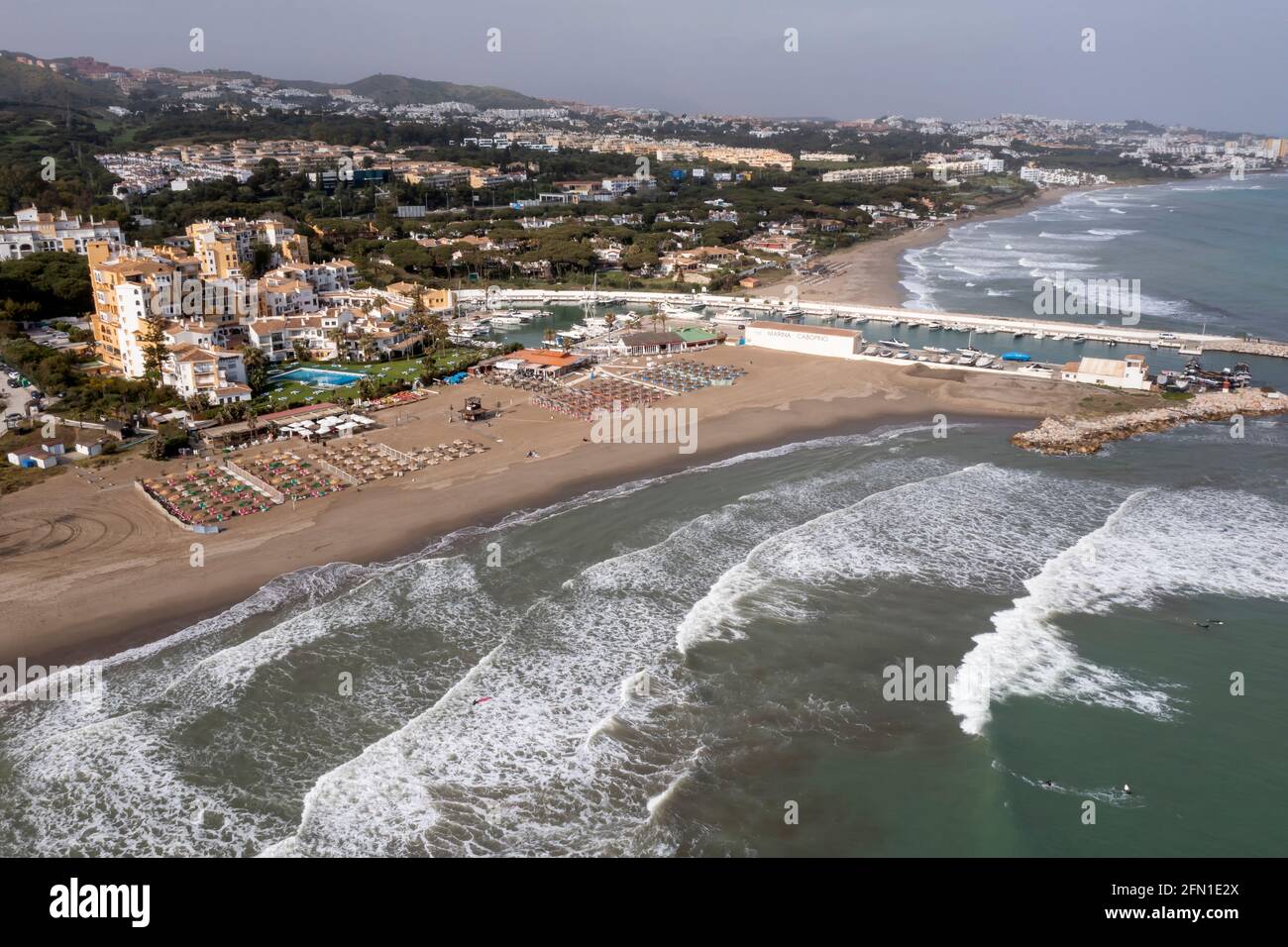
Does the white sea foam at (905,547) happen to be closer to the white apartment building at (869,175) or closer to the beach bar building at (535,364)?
the beach bar building at (535,364)

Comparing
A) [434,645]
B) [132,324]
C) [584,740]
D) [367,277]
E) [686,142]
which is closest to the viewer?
[584,740]

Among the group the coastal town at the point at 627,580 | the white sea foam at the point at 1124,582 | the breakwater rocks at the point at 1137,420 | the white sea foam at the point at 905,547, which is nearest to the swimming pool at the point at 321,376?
the coastal town at the point at 627,580

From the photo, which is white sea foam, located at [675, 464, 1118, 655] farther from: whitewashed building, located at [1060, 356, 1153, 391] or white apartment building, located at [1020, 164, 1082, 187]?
white apartment building, located at [1020, 164, 1082, 187]

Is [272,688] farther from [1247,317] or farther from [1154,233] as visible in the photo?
[1154,233]

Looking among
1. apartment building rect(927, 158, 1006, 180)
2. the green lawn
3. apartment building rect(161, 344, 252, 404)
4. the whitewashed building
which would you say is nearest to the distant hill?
the green lawn

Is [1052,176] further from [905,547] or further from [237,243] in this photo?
[905,547]

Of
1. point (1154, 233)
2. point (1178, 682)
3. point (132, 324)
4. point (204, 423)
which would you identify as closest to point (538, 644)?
point (1178, 682)
